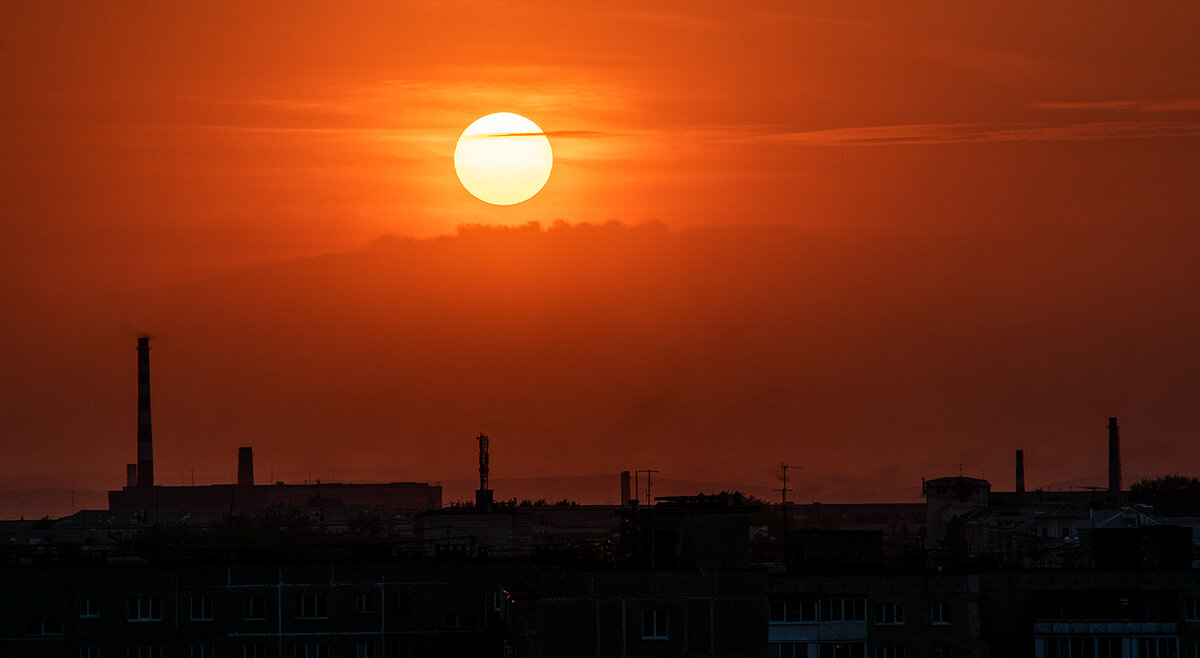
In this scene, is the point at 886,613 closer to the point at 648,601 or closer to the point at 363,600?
the point at 648,601

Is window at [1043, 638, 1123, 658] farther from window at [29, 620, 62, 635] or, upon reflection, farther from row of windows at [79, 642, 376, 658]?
window at [29, 620, 62, 635]

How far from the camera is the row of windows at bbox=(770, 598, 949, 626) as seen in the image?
206ft

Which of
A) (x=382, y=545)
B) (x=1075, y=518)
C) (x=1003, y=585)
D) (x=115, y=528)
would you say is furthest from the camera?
(x=115, y=528)

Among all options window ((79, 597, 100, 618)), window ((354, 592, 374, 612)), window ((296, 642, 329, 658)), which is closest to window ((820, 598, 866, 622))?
window ((354, 592, 374, 612))

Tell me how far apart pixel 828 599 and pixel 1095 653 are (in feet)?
32.8

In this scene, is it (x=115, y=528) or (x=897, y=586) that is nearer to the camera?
(x=897, y=586)

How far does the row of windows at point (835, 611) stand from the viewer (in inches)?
2467

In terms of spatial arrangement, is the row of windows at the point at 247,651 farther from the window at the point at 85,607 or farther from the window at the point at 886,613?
the window at the point at 886,613

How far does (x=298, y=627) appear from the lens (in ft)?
247

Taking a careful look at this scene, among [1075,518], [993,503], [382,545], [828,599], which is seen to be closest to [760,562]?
[828,599]

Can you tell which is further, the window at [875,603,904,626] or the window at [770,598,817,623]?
the window at [875,603,904,626]

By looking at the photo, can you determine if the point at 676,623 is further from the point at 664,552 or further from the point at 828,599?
the point at 828,599

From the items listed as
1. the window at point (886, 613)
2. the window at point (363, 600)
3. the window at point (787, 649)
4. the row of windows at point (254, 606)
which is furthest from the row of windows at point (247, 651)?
the window at point (886, 613)

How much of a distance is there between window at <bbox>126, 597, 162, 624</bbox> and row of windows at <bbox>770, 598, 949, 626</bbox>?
88.7 ft
